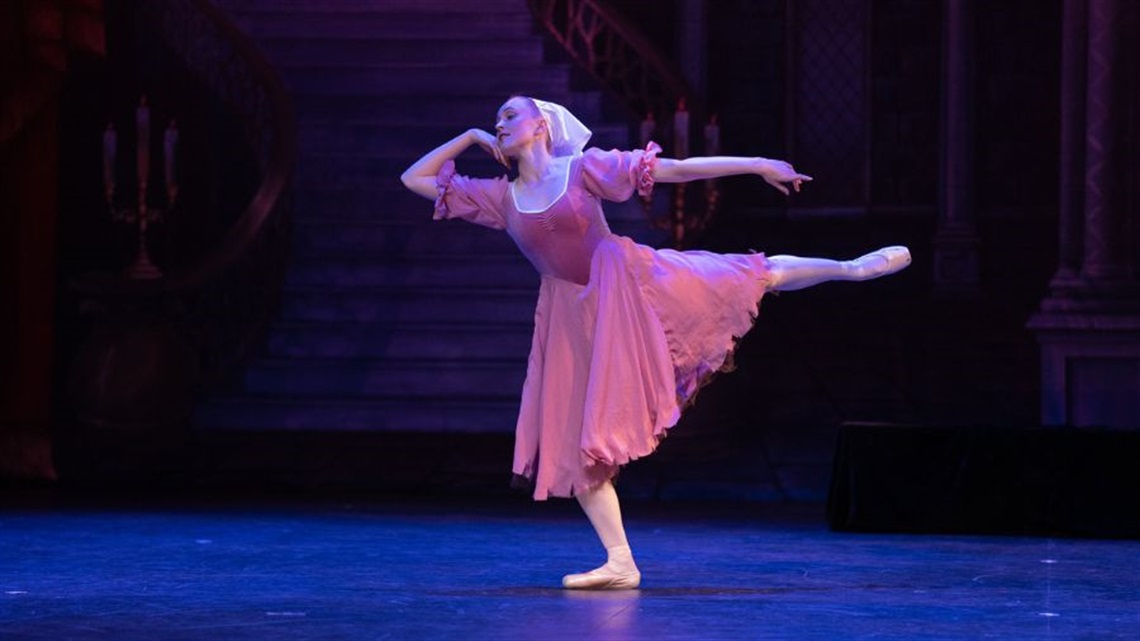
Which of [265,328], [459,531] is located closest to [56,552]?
[459,531]

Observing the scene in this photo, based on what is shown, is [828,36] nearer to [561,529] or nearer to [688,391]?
[561,529]

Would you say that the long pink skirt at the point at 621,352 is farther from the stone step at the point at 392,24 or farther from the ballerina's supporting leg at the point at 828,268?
the stone step at the point at 392,24

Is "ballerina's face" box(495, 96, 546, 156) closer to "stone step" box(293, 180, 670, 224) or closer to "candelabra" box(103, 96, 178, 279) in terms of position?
"candelabra" box(103, 96, 178, 279)

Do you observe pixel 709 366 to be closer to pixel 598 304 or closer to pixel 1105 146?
pixel 598 304

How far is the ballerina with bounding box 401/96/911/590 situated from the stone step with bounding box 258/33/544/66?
5.37 meters

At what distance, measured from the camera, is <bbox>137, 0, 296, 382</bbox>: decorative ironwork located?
931cm

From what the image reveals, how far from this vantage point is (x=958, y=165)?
1264cm

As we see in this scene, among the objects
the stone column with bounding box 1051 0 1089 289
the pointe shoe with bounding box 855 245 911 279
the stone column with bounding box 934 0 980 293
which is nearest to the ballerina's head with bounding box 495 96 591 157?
the pointe shoe with bounding box 855 245 911 279

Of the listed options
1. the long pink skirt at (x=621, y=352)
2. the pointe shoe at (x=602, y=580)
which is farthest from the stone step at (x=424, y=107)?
the pointe shoe at (x=602, y=580)

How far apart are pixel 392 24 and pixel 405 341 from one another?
8.78ft

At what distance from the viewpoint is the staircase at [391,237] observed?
8930 millimetres

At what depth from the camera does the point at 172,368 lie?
29.0ft

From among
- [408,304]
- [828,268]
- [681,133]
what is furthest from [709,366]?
[408,304]

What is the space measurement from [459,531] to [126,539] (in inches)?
48.6
